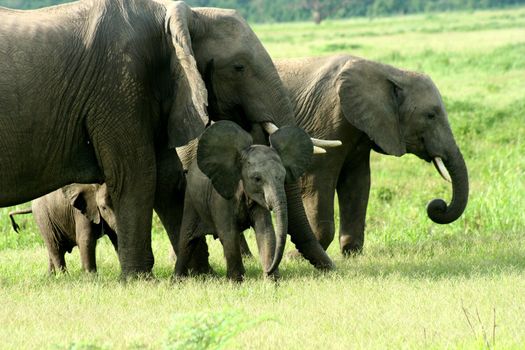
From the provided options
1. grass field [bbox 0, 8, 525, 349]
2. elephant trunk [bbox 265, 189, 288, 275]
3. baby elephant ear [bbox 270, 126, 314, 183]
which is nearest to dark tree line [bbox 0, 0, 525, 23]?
grass field [bbox 0, 8, 525, 349]

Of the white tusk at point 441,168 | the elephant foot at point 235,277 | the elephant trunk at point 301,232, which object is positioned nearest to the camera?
the elephant foot at point 235,277

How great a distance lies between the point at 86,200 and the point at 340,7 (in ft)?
249

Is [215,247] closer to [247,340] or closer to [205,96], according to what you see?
[205,96]

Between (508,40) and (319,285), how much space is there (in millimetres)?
32768

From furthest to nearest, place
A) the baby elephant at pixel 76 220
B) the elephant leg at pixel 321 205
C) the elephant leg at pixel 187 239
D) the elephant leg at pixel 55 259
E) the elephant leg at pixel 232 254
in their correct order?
the elephant leg at pixel 321 205, the elephant leg at pixel 55 259, the baby elephant at pixel 76 220, the elephant leg at pixel 187 239, the elephant leg at pixel 232 254

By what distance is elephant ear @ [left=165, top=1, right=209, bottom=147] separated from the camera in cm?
789

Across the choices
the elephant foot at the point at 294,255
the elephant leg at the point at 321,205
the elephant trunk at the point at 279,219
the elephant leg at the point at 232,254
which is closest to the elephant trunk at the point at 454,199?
the elephant leg at the point at 321,205

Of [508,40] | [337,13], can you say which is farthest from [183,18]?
[337,13]

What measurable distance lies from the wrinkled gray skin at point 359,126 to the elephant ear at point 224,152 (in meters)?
1.74

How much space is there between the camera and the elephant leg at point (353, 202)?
1004 cm

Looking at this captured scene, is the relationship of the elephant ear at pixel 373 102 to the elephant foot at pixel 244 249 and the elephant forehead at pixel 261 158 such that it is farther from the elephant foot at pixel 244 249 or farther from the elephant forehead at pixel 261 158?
the elephant forehead at pixel 261 158

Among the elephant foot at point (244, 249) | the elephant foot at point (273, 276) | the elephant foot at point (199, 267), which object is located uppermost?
the elephant foot at point (273, 276)

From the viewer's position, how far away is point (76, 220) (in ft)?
30.7

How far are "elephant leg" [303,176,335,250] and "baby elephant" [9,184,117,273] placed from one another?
59.3 inches
